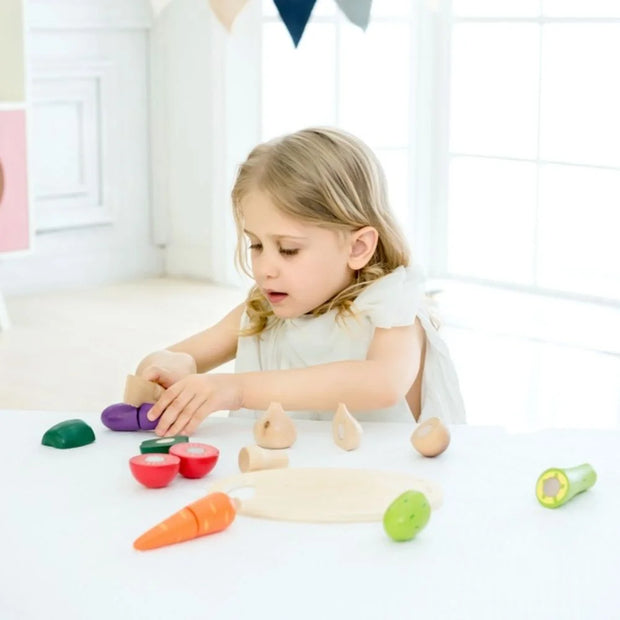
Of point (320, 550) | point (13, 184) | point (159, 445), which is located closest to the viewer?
point (320, 550)

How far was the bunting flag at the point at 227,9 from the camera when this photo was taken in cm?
188

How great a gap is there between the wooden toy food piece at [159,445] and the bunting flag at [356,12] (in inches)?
39.6

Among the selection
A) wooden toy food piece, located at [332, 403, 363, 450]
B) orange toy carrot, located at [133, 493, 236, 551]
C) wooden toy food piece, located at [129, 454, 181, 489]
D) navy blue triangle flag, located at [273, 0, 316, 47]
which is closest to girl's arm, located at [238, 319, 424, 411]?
wooden toy food piece, located at [332, 403, 363, 450]

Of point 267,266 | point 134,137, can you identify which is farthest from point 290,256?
point 134,137

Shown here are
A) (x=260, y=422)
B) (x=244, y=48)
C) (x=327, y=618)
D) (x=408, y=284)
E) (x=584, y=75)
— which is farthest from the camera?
(x=244, y=48)

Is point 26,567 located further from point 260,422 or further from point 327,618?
point 260,422

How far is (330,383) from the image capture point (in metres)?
1.36

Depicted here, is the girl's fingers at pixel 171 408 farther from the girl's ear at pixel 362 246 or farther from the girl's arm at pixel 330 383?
the girl's ear at pixel 362 246

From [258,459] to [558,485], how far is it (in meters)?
0.24

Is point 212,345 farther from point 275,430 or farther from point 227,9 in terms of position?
point 227,9

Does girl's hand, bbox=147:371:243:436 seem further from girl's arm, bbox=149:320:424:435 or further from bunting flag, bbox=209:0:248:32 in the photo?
bunting flag, bbox=209:0:248:32

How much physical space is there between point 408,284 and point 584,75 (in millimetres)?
2136

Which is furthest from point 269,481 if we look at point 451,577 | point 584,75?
point 584,75

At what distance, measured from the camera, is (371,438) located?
1.16 metres
